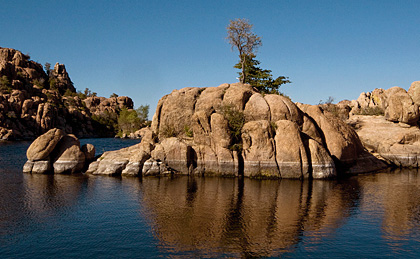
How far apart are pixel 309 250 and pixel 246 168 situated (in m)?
22.9

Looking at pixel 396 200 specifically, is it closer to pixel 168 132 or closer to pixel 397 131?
pixel 397 131

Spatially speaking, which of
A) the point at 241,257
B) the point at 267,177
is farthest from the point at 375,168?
the point at 241,257

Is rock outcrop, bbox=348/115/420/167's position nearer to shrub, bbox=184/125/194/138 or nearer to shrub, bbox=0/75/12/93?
shrub, bbox=184/125/194/138

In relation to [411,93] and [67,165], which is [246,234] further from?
[411,93]

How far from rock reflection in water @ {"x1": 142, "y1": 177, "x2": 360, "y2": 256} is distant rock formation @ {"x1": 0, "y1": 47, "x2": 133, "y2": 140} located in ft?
348

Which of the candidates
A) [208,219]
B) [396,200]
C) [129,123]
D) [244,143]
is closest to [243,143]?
[244,143]

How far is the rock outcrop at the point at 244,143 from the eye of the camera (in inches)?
1578

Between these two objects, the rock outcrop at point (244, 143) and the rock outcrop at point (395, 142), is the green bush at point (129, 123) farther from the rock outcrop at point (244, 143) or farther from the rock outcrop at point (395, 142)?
the rock outcrop at point (395, 142)

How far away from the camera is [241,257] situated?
56.6 feet

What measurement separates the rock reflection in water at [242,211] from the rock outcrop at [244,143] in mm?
2876

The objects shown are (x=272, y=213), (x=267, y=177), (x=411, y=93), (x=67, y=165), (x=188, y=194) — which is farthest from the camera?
(x=411, y=93)

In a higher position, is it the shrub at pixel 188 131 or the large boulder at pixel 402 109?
the large boulder at pixel 402 109

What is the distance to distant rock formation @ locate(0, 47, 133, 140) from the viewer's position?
398 ft

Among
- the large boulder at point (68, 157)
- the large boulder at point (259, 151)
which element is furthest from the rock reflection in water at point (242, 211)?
the large boulder at point (68, 157)
